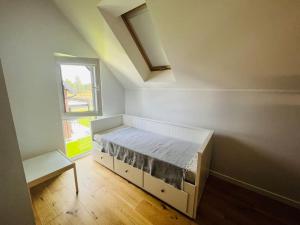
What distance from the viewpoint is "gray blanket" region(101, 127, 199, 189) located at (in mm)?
1502

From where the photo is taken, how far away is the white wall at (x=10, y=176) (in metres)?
0.56

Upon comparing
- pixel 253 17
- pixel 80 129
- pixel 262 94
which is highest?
pixel 253 17

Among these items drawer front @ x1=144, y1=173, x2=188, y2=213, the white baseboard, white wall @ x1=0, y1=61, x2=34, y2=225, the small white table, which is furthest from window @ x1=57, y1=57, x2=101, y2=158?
the white baseboard

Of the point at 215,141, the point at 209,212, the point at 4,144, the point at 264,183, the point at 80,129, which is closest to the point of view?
the point at 4,144

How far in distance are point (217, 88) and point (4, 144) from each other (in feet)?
6.70

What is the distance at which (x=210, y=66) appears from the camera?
5.30ft

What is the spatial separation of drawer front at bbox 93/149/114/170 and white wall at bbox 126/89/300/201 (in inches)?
50.1

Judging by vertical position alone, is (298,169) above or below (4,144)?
below

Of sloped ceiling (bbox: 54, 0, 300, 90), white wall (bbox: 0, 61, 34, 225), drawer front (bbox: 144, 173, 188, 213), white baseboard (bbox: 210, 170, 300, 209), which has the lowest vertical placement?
white baseboard (bbox: 210, 170, 300, 209)

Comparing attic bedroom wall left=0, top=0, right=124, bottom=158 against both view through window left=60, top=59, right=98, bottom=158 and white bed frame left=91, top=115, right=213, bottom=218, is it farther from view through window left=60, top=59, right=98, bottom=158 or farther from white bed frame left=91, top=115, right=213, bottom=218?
white bed frame left=91, top=115, right=213, bottom=218

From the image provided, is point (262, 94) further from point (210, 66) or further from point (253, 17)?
point (253, 17)

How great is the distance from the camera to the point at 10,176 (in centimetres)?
60

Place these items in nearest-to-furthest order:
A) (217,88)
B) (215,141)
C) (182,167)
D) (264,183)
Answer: (182,167)
(264,183)
(217,88)
(215,141)

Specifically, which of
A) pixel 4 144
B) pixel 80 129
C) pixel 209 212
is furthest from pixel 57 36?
pixel 209 212
